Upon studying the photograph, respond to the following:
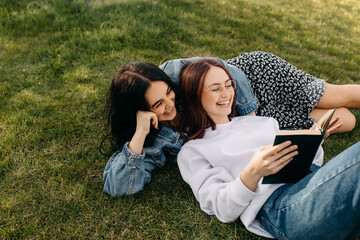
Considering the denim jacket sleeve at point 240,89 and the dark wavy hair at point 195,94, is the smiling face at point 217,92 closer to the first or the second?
the dark wavy hair at point 195,94

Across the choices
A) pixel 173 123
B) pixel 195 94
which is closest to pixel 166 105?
pixel 195 94

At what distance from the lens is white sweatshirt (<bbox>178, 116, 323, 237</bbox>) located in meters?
2.13

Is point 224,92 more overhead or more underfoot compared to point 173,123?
more overhead

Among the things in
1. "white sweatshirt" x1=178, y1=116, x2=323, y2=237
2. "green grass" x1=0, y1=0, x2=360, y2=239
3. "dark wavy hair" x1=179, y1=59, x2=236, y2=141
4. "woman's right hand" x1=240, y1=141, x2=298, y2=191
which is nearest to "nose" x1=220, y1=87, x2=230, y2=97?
"dark wavy hair" x1=179, y1=59, x2=236, y2=141

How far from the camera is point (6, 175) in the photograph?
2.86 meters

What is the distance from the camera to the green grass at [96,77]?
8.30 feet

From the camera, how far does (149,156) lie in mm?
2805

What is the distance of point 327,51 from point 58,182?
201 inches

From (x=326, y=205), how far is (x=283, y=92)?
167cm

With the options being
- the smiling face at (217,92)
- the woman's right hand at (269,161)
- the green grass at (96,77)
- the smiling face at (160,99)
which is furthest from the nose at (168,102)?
the woman's right hand at (269,161)

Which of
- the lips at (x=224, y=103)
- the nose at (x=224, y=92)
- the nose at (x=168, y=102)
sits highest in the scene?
the nose at (x=224, y=92)

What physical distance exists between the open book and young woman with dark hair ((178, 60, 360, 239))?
0.06 m

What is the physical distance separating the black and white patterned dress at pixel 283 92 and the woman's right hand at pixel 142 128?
4.31ft

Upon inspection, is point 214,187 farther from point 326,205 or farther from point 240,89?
point 240,89
